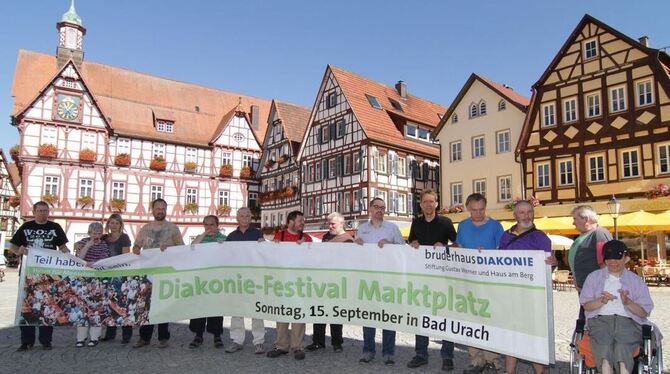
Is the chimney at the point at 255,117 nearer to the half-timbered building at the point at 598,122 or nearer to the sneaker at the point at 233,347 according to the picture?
the half-timbered building at the point at 598,122

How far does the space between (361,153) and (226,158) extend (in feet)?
53.7

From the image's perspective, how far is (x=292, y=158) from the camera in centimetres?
4144

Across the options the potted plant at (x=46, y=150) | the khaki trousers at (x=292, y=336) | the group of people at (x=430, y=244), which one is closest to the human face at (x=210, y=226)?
A: the group of people at (x=430, y=244)

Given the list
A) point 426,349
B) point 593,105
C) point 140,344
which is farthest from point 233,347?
point 593,105

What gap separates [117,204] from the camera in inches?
1577

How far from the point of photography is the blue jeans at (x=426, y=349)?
6402 mm

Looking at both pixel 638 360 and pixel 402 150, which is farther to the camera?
pixel 402 150

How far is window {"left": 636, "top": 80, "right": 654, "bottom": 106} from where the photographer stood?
933 inches

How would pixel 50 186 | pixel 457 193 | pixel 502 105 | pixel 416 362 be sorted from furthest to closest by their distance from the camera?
1. pixel 50 186
2. pixel 457 193
3. pixel 502 105
4. pixel 416 362

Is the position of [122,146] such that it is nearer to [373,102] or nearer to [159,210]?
[373,102]

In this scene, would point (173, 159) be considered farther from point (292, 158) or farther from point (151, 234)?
point (151, 234)

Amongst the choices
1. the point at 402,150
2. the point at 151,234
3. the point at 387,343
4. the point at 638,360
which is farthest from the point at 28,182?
the point at 638,360

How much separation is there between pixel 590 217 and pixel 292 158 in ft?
119

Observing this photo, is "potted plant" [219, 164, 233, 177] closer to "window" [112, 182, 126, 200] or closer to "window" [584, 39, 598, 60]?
"window" [112, 182, 126, 200]
